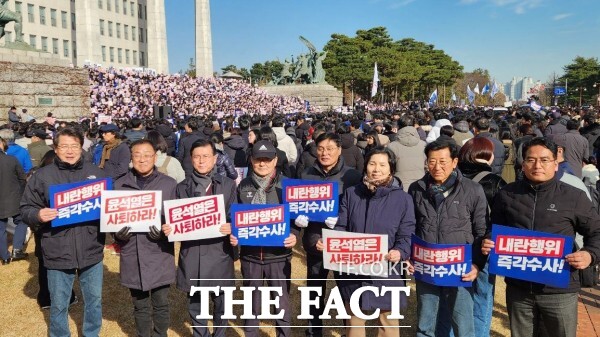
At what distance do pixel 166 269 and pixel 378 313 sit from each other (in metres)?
1.93

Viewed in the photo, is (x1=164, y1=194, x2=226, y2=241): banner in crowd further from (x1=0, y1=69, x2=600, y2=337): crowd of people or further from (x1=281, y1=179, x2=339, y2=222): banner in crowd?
(x1=281, y1=179, x2=339, y2=222): banner in crowd

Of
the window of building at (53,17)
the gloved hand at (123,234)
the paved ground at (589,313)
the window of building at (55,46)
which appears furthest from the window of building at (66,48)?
the paved ground at (589,313)

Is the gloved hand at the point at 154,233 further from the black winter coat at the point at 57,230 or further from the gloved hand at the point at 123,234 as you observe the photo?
the black winter coat at the point at 57,230

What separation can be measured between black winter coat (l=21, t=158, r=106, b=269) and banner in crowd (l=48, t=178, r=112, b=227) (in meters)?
0.14

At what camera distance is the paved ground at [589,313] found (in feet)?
15.5

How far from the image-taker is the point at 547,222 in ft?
10.1

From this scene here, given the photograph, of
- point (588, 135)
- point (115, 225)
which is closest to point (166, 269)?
point (115, 225)

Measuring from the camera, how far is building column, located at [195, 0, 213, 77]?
45.9 m

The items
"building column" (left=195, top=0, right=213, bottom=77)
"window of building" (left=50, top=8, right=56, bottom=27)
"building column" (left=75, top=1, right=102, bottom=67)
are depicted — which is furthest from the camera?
"window of building" (left=50, top=8, right=56, bottom=27)

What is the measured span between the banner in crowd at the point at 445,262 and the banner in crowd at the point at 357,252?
0.30m

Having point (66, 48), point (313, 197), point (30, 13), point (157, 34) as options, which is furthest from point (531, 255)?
point (66, 48)

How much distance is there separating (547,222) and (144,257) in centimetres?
326

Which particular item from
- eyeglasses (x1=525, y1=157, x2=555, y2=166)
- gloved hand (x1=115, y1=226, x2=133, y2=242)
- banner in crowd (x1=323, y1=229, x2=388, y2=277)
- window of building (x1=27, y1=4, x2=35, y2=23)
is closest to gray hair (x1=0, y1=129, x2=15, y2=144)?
gloved hand (x1=115, y1=226, x2=133, y2=242)

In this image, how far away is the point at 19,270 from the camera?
6.91 meters
